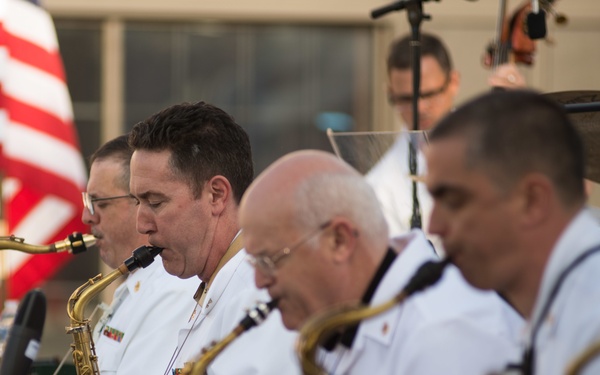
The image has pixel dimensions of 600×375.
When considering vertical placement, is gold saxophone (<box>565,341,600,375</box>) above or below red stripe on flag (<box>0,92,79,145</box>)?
above

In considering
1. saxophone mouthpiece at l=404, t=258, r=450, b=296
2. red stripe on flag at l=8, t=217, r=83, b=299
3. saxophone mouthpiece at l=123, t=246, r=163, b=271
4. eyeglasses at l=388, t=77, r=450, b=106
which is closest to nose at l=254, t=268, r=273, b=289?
saxophone mouthpiece at l=404, t=258, r=450, b=296

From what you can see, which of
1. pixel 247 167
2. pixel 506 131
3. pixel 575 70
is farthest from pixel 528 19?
pixel 575 70

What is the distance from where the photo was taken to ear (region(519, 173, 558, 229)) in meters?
2.08

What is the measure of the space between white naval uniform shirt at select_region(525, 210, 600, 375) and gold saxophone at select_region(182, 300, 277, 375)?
77cm

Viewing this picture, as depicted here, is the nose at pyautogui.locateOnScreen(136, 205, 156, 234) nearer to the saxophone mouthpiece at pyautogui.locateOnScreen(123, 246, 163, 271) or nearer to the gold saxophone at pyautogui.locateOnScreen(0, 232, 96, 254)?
the saxophone mouthpiece at pyautogui.locateOnScreen(123, 246, 163, 271)

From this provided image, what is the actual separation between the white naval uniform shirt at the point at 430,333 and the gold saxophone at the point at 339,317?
0.06 meters

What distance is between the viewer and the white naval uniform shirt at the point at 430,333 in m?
2.38

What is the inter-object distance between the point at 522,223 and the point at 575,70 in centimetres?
774

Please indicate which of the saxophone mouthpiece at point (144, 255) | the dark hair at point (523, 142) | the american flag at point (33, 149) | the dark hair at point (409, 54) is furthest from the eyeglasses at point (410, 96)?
the dark hair at point (523, 142)

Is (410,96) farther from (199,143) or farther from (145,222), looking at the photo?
(145,222)

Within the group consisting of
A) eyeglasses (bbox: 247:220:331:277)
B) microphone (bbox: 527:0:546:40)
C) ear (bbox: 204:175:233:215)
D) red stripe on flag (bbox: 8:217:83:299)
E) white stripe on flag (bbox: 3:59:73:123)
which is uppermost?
microphone (bbox: 527:0:546:40)

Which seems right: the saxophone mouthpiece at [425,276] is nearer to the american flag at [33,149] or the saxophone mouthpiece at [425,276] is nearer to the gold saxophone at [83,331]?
the gold saxophone at [83,331]

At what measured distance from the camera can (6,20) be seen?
7191 mm

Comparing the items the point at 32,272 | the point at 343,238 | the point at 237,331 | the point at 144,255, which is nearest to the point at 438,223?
the point at 343,238
